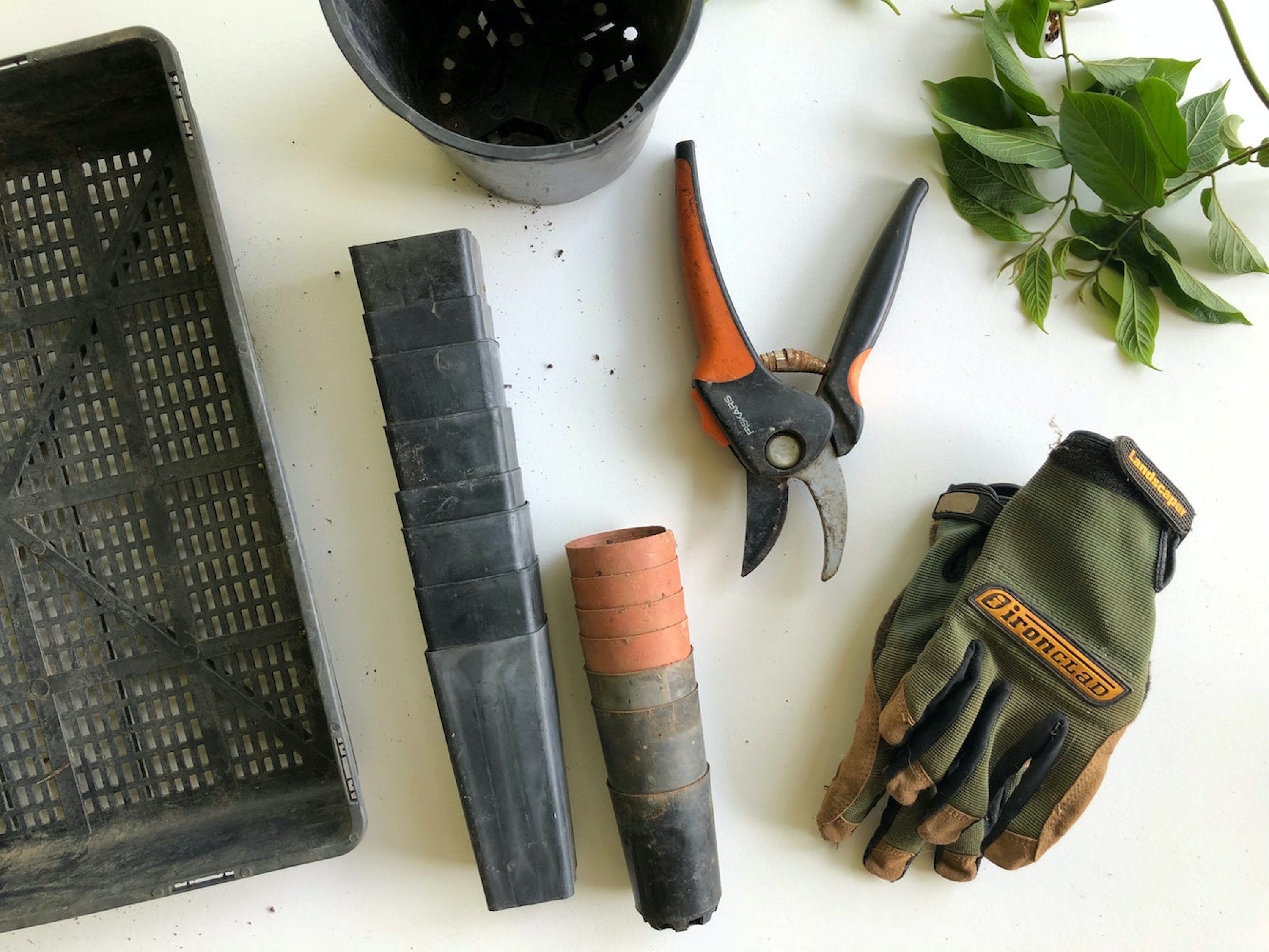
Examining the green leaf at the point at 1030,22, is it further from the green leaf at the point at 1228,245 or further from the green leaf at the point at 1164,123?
the green leaf at the point at 1228,245

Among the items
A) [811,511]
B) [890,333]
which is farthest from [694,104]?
[811,511]

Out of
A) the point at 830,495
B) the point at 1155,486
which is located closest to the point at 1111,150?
the point at 1155,486

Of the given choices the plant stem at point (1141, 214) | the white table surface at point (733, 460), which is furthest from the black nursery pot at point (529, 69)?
the plant stem at point (1141, 214)

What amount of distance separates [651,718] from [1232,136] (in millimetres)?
835

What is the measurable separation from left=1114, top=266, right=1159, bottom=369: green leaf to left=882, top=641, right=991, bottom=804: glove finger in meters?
0.36

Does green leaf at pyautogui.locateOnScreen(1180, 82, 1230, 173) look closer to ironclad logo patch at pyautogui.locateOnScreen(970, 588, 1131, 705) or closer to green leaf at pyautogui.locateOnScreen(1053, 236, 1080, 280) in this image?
green leaf at pyautogui.locateOnScreen(1053, 236, 1080, 280)

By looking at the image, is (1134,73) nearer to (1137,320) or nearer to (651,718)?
(1137,320)

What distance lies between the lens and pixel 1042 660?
2.52 ft

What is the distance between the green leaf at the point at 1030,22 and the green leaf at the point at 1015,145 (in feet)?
0.28

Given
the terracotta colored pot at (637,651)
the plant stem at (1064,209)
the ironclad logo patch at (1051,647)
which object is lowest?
the ironclad logo patch at (1051,647)

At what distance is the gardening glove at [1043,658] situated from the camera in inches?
29.8

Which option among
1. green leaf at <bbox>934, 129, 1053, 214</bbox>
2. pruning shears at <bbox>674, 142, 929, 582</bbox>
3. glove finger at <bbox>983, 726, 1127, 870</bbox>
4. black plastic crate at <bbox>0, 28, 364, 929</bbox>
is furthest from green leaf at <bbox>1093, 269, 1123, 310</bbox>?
black plastic crate at <bbox>0, 28, 364, 929</bbox>

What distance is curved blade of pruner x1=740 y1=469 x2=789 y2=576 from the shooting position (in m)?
0.80

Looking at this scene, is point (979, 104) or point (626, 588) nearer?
point (626, 588)
